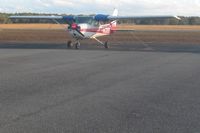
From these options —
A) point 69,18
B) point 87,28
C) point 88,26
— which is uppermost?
point 69,18

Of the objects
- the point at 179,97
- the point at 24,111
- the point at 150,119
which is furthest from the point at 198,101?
the point at 24,111

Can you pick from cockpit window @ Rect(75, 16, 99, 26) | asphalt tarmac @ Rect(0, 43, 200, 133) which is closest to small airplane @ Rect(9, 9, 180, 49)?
cockpit window @ Rect(75, 16, 99, 26)

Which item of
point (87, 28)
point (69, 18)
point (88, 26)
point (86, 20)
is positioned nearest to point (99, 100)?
point (87, 28)

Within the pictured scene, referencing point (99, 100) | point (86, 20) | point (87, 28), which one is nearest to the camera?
point (99, 100)

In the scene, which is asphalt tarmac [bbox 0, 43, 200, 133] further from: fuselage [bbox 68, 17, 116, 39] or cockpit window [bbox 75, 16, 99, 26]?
cockpit window [bbox 75, 16, 99, 26]

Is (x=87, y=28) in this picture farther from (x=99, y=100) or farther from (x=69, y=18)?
(x=99, y=100)

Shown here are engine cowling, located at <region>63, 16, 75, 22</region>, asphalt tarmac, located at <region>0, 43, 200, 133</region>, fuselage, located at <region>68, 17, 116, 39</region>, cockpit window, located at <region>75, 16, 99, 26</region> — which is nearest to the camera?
asphalt tarmac, located at <region>0, 43, 200, 133</region>

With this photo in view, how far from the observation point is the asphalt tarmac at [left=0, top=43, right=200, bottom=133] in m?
6.84

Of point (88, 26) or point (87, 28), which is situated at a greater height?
point (88, 26)

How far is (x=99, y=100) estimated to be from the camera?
9.19 meters

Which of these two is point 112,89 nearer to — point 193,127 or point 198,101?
point 198,101

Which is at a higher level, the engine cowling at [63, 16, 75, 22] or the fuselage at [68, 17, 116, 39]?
the engine cowling at [63, 16, 75, 22]

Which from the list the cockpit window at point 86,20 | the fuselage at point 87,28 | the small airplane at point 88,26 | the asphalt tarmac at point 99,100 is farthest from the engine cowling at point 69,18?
the asphalt tarmac at point 99,100

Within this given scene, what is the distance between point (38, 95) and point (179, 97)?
3.03 m
